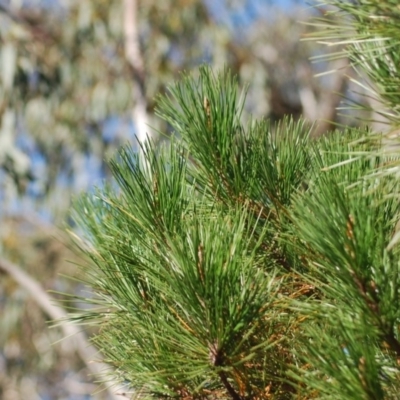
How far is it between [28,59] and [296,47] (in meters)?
2.59

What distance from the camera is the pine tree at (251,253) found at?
2.72 ft

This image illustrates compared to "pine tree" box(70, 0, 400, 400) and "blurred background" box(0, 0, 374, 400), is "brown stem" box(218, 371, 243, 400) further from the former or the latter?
"blurred background" box(0, 0, 374, 400)

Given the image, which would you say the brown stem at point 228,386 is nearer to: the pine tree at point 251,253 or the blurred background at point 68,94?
the pine tree at point 251,253

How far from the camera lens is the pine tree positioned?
83 cm

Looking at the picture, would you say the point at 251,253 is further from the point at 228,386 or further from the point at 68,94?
the point at 68,94

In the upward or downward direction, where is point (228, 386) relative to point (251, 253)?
downward

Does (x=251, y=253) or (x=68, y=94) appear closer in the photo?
(x=251, y=253)

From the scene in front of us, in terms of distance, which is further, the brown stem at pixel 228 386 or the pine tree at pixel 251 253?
the brown stem at pixel 228 386

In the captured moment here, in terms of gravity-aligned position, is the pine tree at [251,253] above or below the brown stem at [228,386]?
above

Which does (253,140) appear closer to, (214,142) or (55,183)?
(214,142)

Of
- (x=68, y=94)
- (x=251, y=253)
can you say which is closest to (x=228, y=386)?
(x=251, y=253)

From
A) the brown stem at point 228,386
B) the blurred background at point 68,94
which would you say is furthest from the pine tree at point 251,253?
the blurred background at point 68,94

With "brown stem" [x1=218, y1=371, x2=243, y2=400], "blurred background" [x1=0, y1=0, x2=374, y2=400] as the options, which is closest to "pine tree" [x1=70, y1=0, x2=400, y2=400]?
"brown stem" [x1=218, y1=371, x2=243, y2=400]

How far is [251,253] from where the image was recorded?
3.25 ft
